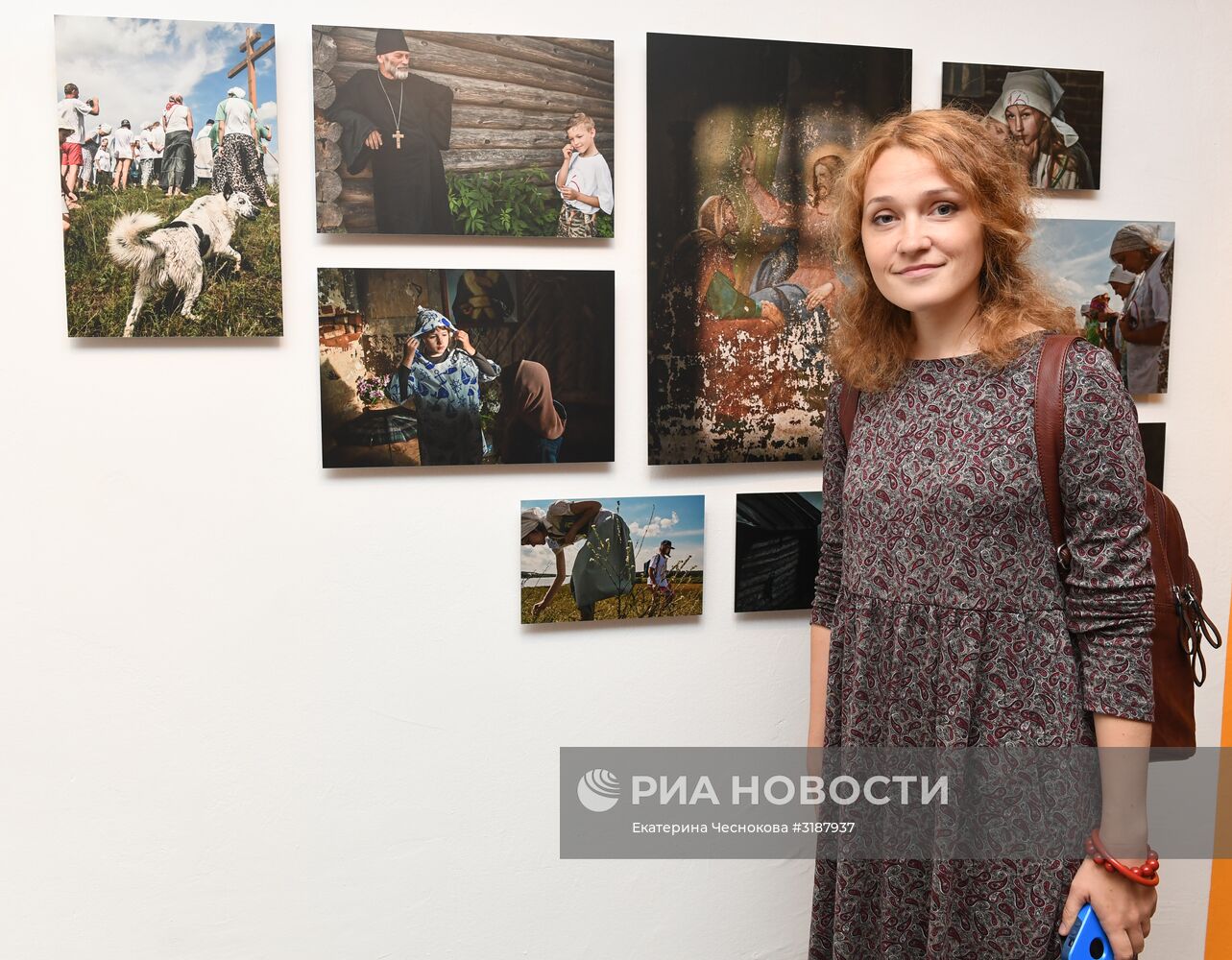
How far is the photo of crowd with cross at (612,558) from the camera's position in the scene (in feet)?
4.63

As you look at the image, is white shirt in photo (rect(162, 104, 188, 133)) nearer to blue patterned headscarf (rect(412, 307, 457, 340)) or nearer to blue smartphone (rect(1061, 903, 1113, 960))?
blue patterned headscarf (rect(412, 307, 457, 340))

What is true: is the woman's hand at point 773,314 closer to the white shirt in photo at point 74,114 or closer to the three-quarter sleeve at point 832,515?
the three-quarter sleeve at point 832,515

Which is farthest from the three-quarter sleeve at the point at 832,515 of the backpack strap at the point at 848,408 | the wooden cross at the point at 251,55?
the wooden cross at the point at 251,55

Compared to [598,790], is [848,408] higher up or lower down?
higher up

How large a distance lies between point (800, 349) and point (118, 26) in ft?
3.24

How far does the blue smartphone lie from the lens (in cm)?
103

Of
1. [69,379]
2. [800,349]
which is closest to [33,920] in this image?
[69,379]

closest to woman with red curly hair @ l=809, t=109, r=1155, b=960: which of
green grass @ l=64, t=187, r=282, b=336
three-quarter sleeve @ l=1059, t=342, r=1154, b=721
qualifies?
three-quarter sleeve @ l=1059, t=342, r=1154, b=721

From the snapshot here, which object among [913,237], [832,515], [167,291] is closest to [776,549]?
[832,515]

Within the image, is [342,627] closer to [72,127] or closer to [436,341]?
[436,341]

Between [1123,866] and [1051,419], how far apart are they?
0.47 metres

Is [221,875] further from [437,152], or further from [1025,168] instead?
[1025,168]

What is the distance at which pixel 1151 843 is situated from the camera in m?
1.63

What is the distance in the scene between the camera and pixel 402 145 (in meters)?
1.30
